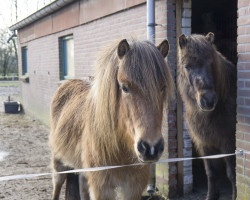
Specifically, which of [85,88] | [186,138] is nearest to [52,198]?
[85,88]

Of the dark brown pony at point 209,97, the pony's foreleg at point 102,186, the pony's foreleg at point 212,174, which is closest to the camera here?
the pony's foreleg at point 102,186

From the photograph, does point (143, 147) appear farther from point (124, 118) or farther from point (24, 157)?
point (24, 157)

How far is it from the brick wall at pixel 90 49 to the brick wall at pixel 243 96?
1.05 m

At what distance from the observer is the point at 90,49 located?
675cm

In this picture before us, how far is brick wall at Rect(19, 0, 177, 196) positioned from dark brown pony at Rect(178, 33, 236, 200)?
1.57 ft

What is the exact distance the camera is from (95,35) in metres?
6.50

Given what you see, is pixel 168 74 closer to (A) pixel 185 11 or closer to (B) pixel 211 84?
(B) pixel 211 84

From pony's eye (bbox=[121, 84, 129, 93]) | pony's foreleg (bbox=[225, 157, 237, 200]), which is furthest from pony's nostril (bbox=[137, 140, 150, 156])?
pony's foreleg (bbox=[225, 157, 237, 200])

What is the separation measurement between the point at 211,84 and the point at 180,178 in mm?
1678

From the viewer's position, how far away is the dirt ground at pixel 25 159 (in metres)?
4.78

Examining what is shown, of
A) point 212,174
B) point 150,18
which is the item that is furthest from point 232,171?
point 150,18

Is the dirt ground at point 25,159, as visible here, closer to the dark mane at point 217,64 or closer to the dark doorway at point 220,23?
the dark mane at point 217,64

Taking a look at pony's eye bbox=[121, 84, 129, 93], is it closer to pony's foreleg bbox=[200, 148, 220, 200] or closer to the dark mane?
the dark mane

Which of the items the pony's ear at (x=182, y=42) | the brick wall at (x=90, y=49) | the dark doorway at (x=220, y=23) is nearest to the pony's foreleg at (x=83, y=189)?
the brick wall at (x=90, y=49)
